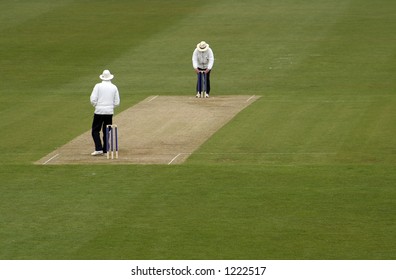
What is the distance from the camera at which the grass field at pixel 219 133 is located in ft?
65.1

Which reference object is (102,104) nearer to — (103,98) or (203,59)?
(103,98)

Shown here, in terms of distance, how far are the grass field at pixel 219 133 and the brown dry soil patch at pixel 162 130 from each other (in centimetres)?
48

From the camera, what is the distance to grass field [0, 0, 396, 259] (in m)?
19.8

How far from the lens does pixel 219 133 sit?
3028cm

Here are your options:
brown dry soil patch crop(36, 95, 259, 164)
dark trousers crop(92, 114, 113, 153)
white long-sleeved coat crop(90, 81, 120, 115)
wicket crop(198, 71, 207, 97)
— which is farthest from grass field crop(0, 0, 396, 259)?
white long-sleeved coat crop(90, 81, 120, 115)

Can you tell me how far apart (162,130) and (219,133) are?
56.7 inches

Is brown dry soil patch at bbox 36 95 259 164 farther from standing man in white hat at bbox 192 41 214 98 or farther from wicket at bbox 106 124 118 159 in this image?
standing man in white hat at bbox 192 41 214 98

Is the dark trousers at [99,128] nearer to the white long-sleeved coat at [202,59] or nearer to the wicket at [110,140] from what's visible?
the wicket at [110,140]

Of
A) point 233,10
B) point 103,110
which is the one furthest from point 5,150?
point 233,10

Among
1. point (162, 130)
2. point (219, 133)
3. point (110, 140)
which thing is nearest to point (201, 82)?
point (162, 130)

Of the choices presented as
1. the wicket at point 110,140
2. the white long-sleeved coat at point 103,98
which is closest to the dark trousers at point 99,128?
the white long-sleeved coat at point 103,98

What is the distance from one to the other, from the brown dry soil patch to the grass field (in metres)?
0.48

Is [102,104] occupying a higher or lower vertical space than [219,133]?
higher
